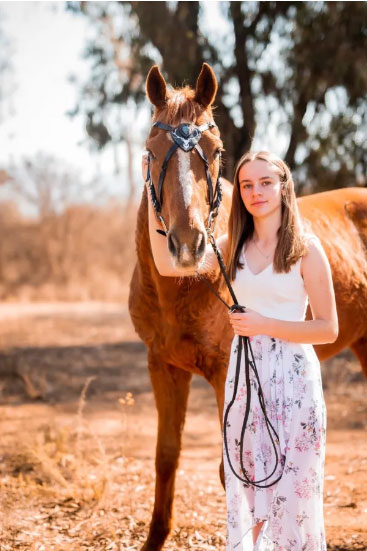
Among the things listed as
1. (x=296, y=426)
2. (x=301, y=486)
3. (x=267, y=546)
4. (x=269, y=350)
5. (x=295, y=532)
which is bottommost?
(x=267, y=546)

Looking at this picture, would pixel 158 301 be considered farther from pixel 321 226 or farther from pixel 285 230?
pixel 321 226

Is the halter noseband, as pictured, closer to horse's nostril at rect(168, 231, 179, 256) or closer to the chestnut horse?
the chestnut horse

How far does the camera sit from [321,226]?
3875 mm

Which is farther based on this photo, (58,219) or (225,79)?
(58,219)

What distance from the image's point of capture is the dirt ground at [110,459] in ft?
11.6

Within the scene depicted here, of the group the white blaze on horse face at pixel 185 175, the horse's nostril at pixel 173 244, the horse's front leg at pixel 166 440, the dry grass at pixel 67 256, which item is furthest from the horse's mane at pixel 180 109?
the dry grass at pixel 67 256

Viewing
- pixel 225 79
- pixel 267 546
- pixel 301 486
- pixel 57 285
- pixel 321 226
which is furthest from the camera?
pixel 57 285

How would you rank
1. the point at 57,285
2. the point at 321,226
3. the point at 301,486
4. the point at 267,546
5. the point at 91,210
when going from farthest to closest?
the point at 91,210 → the point at 57,285 → the point at 321,226 → the point at 267,546 → the point at 301,486

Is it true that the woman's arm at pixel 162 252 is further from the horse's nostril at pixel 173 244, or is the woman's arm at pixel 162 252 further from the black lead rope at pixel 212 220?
the horse's nostril at pixel 173 244

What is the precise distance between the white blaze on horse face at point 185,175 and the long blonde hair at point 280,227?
0.22m

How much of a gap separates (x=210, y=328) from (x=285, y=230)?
0.84 meters

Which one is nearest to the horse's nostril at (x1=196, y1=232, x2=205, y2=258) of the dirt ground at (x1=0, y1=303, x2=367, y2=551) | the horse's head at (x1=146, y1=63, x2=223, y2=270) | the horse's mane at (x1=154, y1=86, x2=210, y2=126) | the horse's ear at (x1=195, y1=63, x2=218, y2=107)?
the horse's head at (x1=146, y1=63, x2=223, y2=270)

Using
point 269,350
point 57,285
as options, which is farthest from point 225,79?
point 57,285

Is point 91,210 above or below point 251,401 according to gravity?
above
